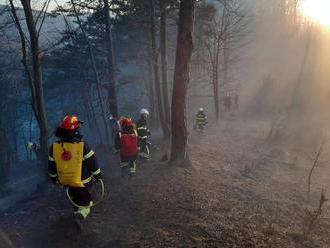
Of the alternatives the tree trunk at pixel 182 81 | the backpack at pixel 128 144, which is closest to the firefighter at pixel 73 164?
the backpack at pixel 128 144

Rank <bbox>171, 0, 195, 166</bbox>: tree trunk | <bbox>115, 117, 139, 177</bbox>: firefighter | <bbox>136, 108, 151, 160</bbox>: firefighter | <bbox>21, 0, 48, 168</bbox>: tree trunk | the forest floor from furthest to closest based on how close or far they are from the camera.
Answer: <bbox>136, 108, 151, 160</bbox>: firefighter → <bbox>21, 0, 48, 168</bbox>: tree trunk → <bbox>171, 0, 195, 166</bbox>: tree trunk → <bbox>115, 117, 139, 177</bbox>: firefighter → the forest floor

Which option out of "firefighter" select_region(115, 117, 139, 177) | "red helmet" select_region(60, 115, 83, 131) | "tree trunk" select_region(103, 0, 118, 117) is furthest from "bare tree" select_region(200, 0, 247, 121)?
"red helmet" select_region(60, 115, 83, 131)

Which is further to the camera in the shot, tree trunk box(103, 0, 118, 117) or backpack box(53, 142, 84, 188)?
tree trunk box(103, 0, 118, 117)

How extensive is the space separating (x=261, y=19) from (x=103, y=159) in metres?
71.0

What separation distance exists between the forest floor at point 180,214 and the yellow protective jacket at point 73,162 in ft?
3.45

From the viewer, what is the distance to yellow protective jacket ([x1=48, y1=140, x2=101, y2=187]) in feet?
22.8

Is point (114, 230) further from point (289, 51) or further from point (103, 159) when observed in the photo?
point (289, 51)

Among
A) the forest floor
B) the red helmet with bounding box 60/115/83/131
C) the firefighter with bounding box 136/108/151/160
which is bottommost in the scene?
the forest floor

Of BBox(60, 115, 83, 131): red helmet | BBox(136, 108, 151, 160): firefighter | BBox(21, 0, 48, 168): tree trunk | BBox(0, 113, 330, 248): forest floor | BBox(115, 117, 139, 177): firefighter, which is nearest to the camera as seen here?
BBox(60, 115, 83, 131): red helmet

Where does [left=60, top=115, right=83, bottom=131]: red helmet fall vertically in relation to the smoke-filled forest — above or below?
above

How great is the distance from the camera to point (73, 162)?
6953 millimetres

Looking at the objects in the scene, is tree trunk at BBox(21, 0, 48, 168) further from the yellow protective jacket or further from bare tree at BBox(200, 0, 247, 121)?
bare tree at BBox(200, 0, 247, 121)

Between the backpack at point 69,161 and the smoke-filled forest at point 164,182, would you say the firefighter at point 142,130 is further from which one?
the backpack at point 69,161

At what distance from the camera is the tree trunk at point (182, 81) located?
436 inches
